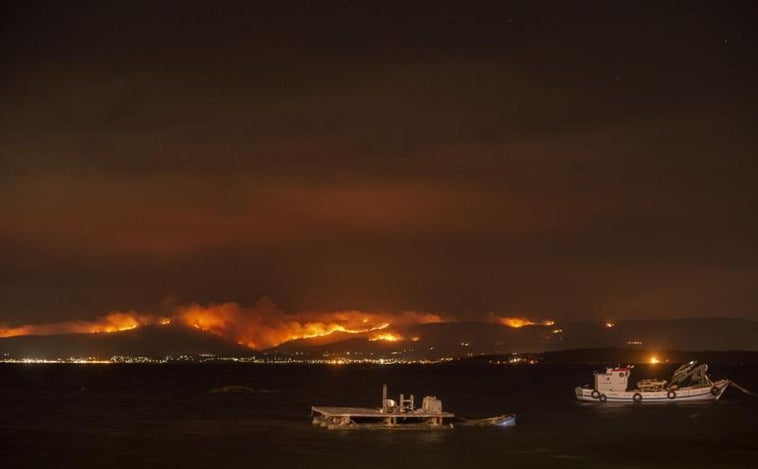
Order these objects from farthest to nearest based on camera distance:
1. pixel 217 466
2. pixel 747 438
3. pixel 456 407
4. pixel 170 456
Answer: pixel 456 407, pixel 747 438, pixel 170 456, pixel 217 466

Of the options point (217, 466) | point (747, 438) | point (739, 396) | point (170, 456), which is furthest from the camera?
point (739, 396)

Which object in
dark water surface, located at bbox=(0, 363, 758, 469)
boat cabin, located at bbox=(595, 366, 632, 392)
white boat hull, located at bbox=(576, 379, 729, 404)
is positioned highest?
boat cabin, located at bbox=(595, 366, 632, 392)

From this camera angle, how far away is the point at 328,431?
66.7 metres

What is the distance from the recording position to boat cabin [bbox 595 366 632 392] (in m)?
102

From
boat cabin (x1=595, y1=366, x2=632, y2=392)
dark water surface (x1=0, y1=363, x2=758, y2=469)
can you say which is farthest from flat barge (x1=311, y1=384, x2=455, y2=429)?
boat cabin (x1=595, y1=366, x2=632, y2=392)

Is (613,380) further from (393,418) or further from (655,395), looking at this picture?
(393,418)

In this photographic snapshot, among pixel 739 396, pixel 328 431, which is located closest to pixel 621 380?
pixel 739 396

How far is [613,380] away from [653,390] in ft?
13.2

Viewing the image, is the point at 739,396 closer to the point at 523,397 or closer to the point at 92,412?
the point at 523,397

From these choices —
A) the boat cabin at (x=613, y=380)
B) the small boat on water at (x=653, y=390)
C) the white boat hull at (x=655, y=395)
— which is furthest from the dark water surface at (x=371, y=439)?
the boat cabin at (x=613, y=380)

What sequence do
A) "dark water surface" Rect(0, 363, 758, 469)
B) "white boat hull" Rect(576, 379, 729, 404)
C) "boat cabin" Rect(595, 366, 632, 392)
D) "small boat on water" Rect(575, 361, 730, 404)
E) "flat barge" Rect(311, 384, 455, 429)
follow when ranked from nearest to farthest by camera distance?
"dark water surface" Rect(0, 363, 758, 469), "flat barge" Rect(311, 384, 455, 429), "white boat hull" Rect(576, 379, 729, 404), "small boat on water" Rect(575, 361, 730, 404), "boat cabin" Rect(595, 366, 632, 392)

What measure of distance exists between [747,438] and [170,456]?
35.1m

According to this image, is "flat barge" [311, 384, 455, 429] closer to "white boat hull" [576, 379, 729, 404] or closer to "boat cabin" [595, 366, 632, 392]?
"white boat hull" [576, 379, 729, 404]

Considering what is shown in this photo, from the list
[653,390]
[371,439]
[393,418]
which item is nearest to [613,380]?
[653,390]
